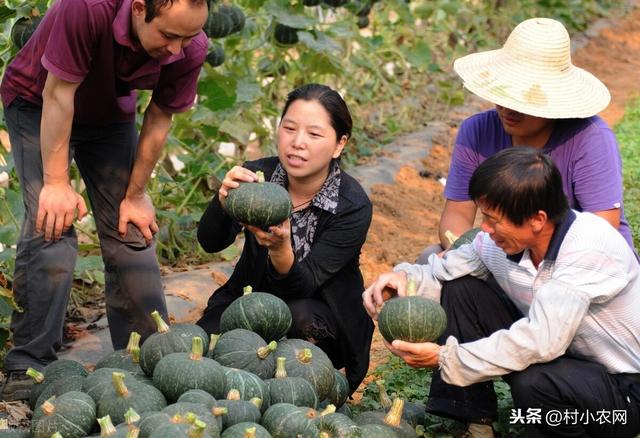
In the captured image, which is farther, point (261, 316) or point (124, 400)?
point (261, 316)

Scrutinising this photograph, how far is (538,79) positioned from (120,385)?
7.45 feet

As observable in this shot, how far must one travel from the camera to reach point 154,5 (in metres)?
3.90

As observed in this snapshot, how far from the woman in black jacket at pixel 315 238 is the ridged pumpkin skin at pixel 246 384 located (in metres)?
0.66

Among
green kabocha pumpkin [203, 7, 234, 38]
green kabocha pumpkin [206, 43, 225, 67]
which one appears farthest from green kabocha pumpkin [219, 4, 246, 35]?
green kabocha pumpkin [206, 43, 225, 67]

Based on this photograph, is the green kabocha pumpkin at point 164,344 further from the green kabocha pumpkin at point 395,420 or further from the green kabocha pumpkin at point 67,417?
the green kabocha pumpkin at point 395,420

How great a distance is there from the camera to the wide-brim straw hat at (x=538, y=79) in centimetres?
454

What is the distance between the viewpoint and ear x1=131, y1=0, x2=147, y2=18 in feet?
13.0

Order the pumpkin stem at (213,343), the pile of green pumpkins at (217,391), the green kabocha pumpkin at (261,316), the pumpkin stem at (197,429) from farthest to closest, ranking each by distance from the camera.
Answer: the green kabocha pumpkin at (261,316)
the pumpkin stem at (213,343)
the pile of green pumpkins at (217,391)
the pumpkin stem at (197,429)

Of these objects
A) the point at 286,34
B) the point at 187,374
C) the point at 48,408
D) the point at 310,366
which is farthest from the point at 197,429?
the point at 286,34

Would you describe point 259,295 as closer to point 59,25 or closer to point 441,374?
point 441,374

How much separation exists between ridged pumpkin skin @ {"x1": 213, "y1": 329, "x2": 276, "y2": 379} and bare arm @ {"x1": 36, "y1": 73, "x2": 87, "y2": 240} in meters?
0.83

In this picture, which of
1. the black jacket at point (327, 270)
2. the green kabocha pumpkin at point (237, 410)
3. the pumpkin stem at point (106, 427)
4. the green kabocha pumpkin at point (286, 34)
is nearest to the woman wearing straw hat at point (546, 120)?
the black jacket at point (327, 270)

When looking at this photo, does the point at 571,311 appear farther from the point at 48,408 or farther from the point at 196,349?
the point at 48,408

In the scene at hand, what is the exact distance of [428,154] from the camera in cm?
911
